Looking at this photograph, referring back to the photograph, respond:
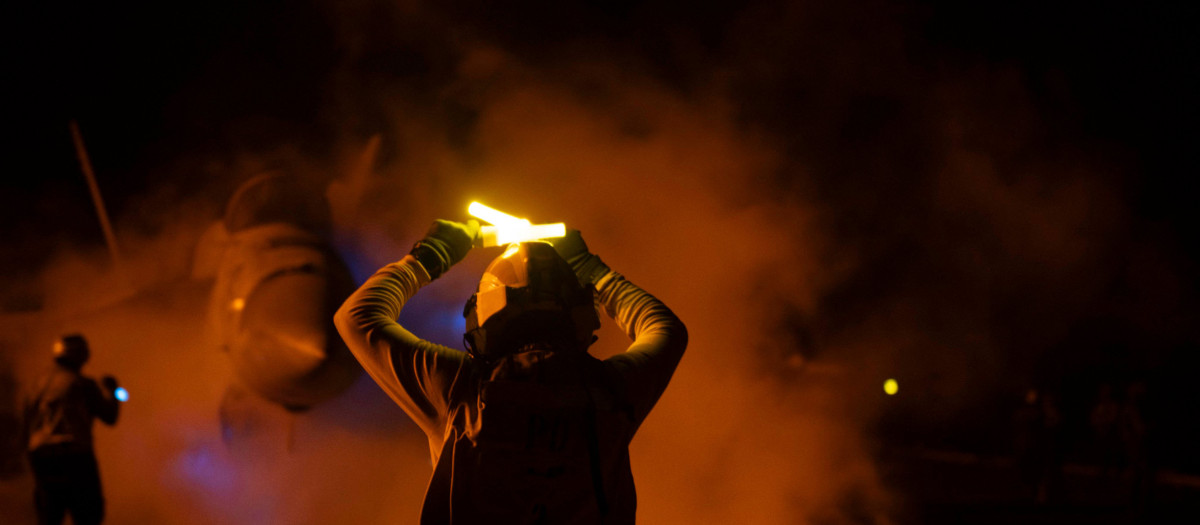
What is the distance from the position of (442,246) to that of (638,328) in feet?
1.71

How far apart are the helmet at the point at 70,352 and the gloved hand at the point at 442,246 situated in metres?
3.62

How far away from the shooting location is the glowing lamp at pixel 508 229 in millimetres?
1805

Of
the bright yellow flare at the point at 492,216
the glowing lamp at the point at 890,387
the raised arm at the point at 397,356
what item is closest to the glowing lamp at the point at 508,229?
the bright yellow flare at the point at 492,216

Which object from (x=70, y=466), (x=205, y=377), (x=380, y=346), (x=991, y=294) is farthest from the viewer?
(x=991, y=294)

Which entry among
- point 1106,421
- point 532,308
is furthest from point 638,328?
point 1106,421

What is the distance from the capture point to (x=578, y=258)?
183 centimetres

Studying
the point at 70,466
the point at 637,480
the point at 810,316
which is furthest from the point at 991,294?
the point at 70,466

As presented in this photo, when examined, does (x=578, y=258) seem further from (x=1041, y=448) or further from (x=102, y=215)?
(x=1041, y=448)

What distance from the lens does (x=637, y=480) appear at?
15.7 feet

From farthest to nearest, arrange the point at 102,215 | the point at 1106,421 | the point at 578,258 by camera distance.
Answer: the point at 1106,421 < the point at 102,215 < the point at 578,258

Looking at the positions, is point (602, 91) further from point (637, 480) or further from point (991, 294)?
point (991, 294)

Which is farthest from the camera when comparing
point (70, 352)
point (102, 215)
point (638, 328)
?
point (102, 215)

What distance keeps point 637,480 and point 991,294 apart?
9.77 metres

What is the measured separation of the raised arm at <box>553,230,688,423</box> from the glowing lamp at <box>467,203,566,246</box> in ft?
0.12
